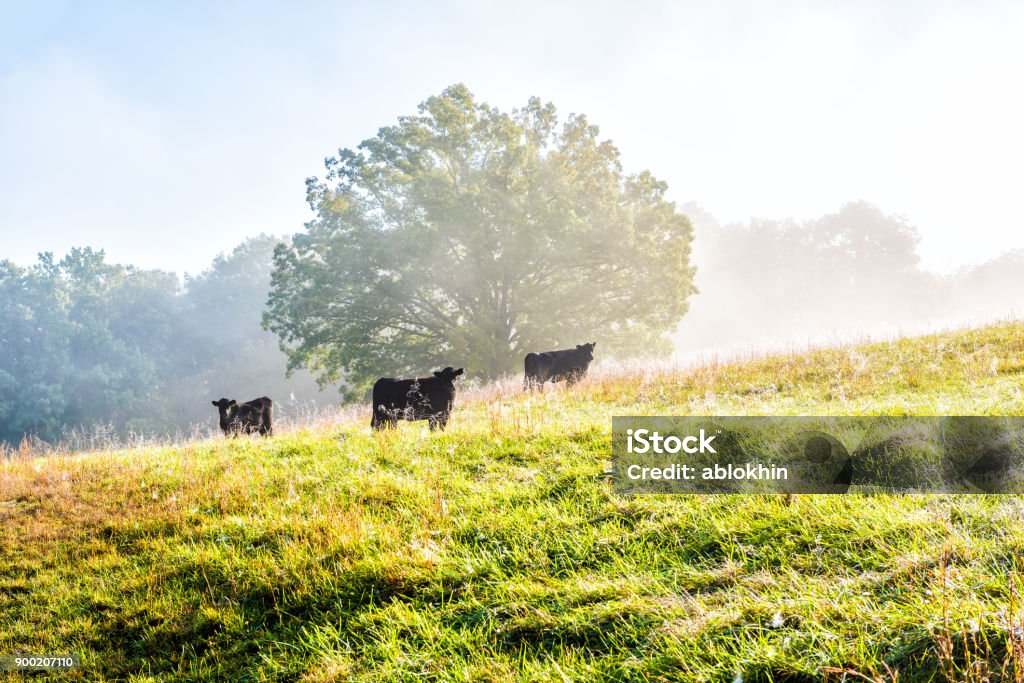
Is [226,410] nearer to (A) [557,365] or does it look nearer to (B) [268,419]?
(B) [268,419]

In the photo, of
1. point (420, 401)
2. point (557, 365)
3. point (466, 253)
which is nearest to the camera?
point (420, 401)

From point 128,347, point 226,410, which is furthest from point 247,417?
point 128,347

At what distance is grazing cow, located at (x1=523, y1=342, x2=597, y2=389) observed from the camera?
1641cm

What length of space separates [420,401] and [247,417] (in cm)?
476

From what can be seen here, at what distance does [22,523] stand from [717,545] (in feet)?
26.7

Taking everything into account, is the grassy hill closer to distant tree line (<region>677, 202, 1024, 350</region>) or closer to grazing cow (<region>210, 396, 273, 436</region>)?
grazing cow (<region>210, 396, 273, 436</region>)

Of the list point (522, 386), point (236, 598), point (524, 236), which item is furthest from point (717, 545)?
point (524, 236)

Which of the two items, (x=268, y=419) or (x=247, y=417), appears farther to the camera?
(x=268, y=419)

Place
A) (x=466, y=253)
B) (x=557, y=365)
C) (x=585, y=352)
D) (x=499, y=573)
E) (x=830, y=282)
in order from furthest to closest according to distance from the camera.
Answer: (x=830, y=282) < (x=466, y=253) < (x=585, y=352) < (x=557, y=365) < (x=499, y=573)

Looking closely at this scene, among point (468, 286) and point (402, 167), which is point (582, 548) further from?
point (402, 167)

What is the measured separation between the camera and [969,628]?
256 cm

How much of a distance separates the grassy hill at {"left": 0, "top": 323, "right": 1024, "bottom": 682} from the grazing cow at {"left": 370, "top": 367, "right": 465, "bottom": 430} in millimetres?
2473

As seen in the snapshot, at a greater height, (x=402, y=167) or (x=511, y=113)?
(x=511, y=113)

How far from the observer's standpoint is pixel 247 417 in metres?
12.7
